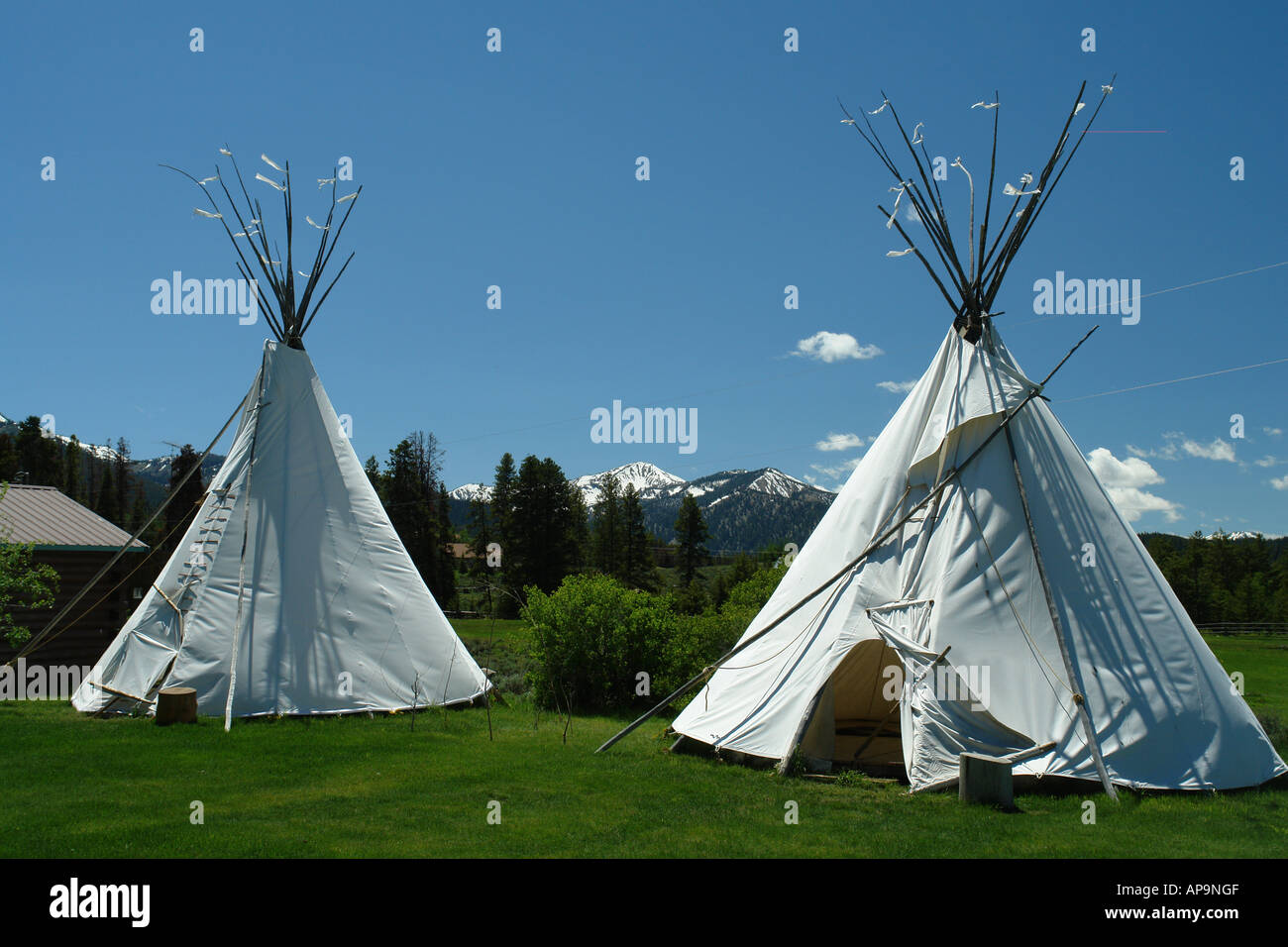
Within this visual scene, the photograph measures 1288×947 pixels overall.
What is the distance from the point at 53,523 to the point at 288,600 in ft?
34.8

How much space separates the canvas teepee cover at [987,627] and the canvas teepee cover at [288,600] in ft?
16.5

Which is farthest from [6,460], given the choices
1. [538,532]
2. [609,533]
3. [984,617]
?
[984,617]

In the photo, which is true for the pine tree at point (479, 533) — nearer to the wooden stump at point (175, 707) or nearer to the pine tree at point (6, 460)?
the pine tree at point (6, 460)

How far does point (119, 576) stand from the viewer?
61.9ft

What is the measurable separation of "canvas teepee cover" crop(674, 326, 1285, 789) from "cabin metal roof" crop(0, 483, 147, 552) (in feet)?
48.8

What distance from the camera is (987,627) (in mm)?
8430

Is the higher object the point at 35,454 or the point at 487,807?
the point at 35,454

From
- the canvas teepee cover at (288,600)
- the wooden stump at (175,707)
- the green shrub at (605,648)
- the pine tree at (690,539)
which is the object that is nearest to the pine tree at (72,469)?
the pine tree at (690,539)

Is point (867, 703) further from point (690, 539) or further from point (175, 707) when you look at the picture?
point (690, 539)

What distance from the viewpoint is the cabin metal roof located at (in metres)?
17.7
